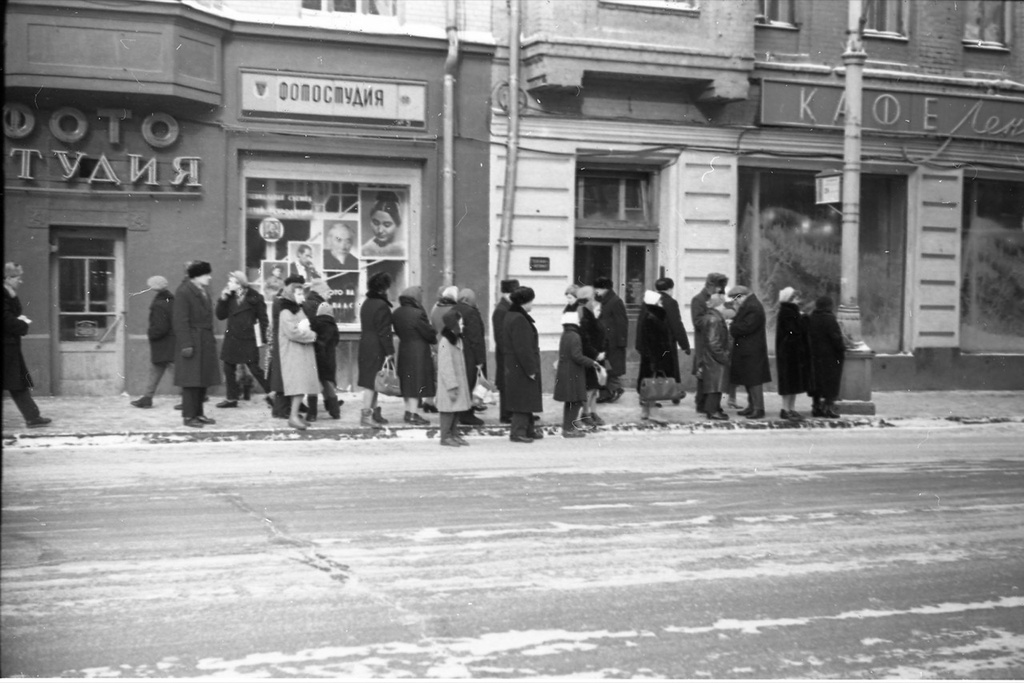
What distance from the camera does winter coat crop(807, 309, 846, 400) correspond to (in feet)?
52.9

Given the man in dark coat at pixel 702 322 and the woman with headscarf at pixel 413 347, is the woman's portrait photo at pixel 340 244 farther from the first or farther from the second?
the man in dark coat at pixel 702 322

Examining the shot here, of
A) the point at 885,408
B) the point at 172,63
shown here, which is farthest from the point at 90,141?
the point at 885,408

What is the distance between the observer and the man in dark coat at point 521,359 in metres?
13.2

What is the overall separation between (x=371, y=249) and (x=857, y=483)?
9788 millimetres

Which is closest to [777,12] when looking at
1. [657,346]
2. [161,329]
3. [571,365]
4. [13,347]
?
[657,346]

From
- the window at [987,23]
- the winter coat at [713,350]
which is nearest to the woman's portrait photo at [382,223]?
the winter coat at [713,350]

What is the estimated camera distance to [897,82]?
20750 mm

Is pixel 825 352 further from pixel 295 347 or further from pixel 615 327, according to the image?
pixel 295 347

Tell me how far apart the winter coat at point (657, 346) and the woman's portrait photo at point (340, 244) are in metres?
5.29

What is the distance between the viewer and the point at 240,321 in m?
16.0

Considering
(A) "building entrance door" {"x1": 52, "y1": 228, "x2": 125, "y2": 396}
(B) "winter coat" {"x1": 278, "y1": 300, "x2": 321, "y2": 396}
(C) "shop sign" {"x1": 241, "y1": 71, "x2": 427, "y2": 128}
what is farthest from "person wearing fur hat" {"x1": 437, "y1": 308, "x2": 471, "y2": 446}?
(A) "building entrance door" {"x1": 52, "y1": 228, "x2": 125, "y2": 396}

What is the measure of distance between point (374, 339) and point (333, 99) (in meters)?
5.02

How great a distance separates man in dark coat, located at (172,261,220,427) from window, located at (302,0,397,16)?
5453mm

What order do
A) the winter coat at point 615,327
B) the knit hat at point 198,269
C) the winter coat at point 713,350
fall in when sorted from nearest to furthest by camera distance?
the knit hat at point 198,269 < the winter coat at point 713,350 < the winter coat at point 615,327
